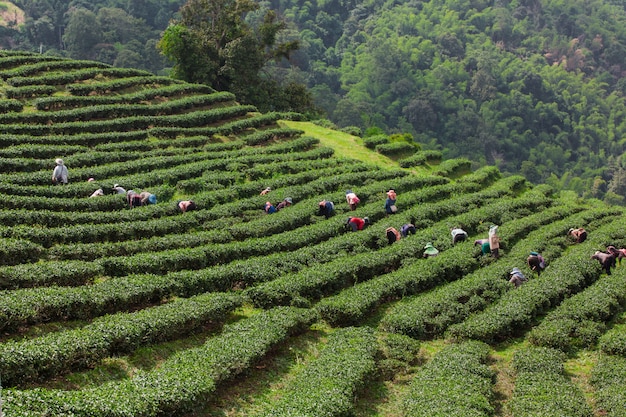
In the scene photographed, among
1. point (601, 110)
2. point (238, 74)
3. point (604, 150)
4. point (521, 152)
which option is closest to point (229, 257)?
point (238, 74)

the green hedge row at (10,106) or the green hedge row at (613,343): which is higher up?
the green hedge row at (10,106)

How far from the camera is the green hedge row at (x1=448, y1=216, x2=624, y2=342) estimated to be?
19656 mm

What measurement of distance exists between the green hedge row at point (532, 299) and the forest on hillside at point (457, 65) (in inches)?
3074

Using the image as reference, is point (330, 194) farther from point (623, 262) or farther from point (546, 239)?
point (623, 262)

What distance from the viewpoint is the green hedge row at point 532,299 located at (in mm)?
19656

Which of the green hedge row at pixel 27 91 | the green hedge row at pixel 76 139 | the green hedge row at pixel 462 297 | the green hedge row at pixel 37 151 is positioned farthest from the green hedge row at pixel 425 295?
the green hedge row at pixel 27 91

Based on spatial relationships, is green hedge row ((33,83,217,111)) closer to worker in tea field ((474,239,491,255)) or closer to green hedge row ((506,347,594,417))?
worker in tea field ((474,239,491,255))

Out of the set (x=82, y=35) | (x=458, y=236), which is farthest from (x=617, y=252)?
(x=82, y=35)

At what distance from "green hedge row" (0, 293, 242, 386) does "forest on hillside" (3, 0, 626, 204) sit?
269ft

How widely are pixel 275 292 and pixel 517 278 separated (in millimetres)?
9073

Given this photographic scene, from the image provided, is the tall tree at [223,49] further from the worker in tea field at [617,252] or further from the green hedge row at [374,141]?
the worker in tea field at [617,252]

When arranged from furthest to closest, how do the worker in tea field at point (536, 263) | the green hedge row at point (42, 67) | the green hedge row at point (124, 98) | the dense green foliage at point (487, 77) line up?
1. the dense green foliage at point (487, 77)
2. the green hedge row at point (42, 67)
3. the green hedge row at point (124, 98)
4. the worker in tea field at point (536, 263)

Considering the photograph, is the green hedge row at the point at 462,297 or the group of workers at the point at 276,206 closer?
the green hedge row at the point at 462,297

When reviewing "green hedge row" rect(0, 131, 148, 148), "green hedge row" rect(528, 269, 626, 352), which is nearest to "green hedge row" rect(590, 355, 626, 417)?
"green hedge row" rect(528, 269, 626, 352)
